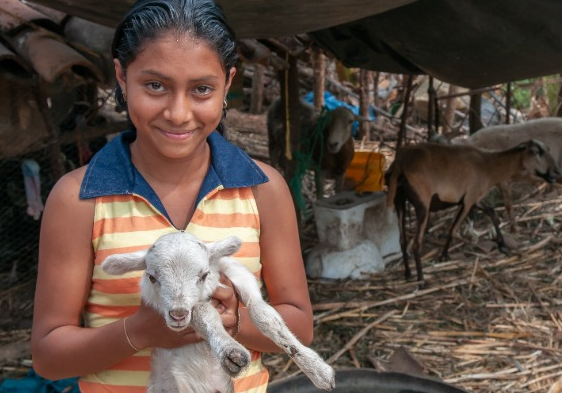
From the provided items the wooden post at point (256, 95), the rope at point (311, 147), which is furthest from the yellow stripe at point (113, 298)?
the wooden post at point (256, 95)

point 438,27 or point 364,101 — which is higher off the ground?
point 438,27

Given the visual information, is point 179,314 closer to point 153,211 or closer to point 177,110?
point 153,211

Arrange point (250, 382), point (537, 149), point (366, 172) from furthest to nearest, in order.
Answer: point (366, 172) < point (537, 149) < point (250, 382)

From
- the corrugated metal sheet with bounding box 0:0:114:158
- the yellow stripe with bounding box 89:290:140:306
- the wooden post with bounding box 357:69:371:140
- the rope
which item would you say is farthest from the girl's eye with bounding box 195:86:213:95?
the wooden post with bounding box 357:69:371:140

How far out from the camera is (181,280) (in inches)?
57.9

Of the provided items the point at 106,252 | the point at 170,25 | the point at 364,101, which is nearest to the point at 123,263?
the point at 106,252

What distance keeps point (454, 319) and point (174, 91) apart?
4.29m

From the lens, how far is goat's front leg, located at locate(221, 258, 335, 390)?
1.51 metres

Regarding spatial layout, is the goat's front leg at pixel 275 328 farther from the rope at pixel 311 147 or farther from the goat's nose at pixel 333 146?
the goat's nose at pixel 333 146

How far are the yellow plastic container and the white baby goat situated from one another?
5.60m

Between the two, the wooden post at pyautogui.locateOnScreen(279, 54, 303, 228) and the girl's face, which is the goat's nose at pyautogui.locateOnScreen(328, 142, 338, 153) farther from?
the girl's face

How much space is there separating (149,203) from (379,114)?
10514 mm

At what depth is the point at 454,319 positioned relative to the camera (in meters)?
5.25

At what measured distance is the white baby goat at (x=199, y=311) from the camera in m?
1.41
